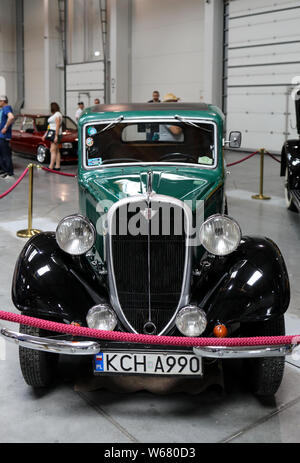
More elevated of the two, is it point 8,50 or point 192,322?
point 8,50

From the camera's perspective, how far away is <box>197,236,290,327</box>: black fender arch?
274cm

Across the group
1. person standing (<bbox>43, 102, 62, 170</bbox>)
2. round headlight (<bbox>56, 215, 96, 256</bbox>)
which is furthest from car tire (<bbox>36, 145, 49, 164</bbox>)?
round headlight (<bbox>56, 215, 96, 256</bbox>)

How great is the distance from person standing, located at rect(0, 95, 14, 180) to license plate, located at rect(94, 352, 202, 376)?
27.9ft

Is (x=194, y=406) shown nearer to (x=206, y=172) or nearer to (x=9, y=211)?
(x=206, y=172)

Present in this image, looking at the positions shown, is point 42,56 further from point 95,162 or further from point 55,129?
point 95,162

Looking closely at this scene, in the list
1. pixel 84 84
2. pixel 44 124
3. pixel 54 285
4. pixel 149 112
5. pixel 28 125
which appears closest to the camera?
pixel 54 285

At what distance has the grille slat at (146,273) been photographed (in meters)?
2.88

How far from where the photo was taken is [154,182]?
3.31 meters

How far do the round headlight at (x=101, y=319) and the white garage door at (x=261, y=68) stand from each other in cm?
1267

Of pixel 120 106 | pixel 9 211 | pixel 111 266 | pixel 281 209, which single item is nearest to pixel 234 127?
pixel 281 209

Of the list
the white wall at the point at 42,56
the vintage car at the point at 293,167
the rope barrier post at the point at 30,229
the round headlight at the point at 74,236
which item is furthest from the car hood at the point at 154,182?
the white wall at the point at 42,56

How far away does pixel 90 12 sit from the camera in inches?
857

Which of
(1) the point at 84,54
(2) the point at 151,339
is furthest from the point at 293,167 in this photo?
(1) the point at 84,54

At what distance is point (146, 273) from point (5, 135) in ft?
27.9
